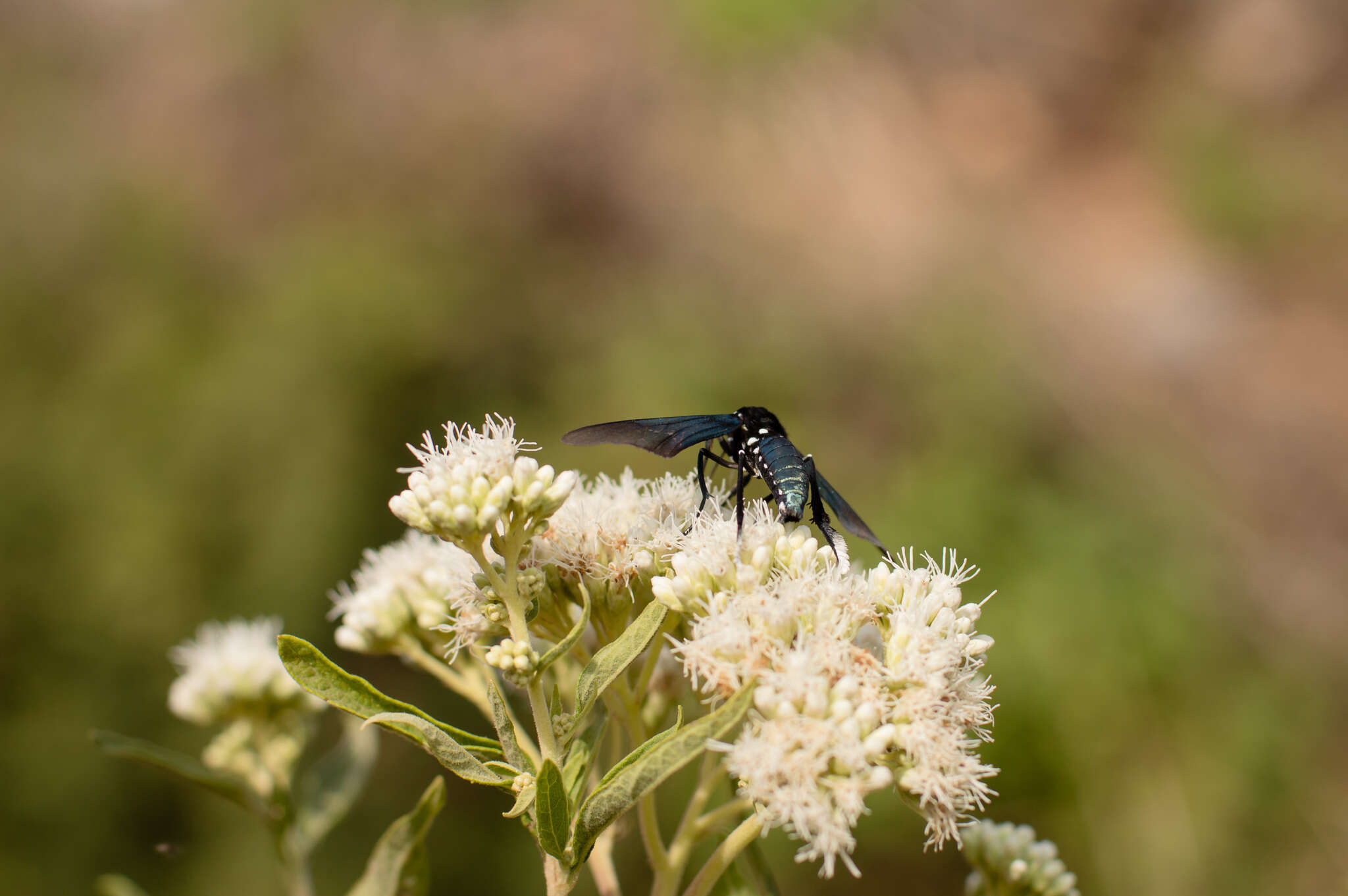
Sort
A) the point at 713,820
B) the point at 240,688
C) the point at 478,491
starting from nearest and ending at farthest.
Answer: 1. the point at 478,491
2. the point at 713,820
3. the point at 240,688

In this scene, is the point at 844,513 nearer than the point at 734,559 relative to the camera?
No

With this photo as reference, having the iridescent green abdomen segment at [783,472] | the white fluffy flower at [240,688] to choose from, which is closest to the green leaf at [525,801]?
the iridescent green abdomen segment at [783,472]

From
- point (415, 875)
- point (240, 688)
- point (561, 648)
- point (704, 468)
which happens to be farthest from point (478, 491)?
point (240, 688)

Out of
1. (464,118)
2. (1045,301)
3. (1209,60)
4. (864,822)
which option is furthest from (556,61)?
(864,822)

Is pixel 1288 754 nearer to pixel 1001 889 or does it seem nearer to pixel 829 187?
pixel 1001 889

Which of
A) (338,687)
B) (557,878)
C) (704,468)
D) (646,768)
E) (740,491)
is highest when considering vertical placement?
(704,468)

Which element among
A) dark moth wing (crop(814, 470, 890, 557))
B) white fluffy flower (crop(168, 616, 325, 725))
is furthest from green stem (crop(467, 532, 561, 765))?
white fluffy flower (crop(168, 616, 325, 725))

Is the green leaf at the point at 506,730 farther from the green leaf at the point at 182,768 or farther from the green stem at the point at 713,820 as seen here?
the green leaf at the point at 182,768

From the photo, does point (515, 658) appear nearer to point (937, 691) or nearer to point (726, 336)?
point (937, 691)
